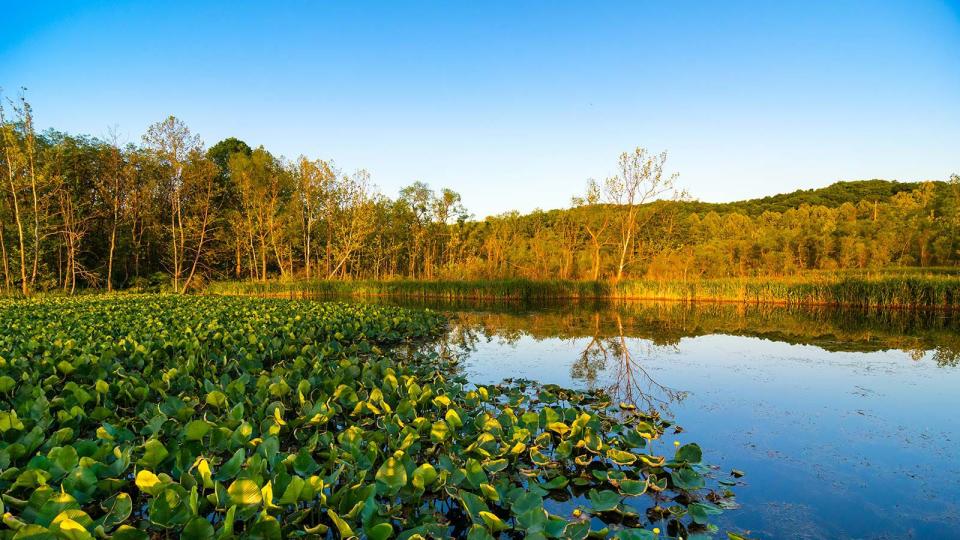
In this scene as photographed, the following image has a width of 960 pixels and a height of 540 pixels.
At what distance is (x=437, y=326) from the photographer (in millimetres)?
12438

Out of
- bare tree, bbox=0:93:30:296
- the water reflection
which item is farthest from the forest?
the water reflection

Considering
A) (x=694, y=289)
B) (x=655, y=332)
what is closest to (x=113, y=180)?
(x=655, y=332)

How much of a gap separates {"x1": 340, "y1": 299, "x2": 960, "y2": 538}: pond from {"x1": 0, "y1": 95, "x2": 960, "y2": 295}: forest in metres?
14.0

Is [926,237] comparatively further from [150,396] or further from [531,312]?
[150,396]

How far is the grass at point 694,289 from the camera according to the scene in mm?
17797

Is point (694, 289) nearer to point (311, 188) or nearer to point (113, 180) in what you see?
point (311, 188)

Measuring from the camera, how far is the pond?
3643 mm

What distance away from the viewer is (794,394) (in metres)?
6.88

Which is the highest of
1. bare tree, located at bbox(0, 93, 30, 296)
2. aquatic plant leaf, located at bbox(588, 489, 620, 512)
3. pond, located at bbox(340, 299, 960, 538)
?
bare tree, located at bbox(0, 93, 30, 296)

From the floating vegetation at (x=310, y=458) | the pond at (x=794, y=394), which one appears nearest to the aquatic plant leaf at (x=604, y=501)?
the floating vegetation at (x=310, y=458)

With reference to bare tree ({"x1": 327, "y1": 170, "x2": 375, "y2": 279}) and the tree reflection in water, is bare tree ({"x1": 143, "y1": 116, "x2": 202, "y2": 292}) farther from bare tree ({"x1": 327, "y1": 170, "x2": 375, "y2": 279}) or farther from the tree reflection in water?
the tree reflection in water

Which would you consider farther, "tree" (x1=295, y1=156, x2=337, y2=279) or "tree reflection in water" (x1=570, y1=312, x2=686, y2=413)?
"tree" (x1=295, y1=156, x2=337, y2=279)

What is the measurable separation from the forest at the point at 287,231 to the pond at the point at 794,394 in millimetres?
14002

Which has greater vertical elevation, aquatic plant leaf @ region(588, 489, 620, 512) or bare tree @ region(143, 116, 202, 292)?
bare tree @ region(143, 116, 202, 292)
